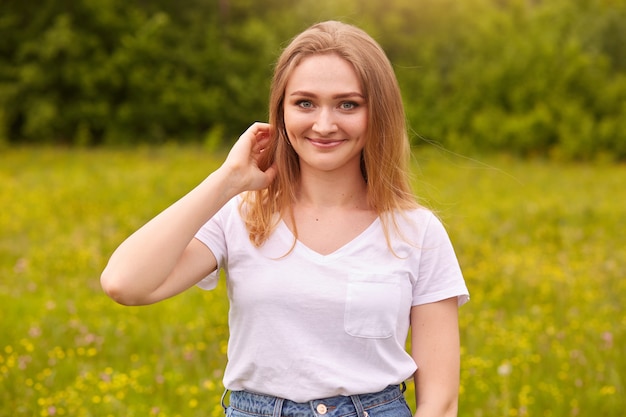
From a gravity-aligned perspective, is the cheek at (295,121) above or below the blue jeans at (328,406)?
above

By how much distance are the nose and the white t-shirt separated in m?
0.29

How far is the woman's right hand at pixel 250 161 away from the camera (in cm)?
234

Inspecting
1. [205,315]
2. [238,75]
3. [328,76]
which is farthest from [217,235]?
[238,75]

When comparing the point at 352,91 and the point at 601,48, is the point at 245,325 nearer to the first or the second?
the point at 352,91

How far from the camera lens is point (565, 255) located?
856 centimetres

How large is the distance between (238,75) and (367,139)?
2825cm

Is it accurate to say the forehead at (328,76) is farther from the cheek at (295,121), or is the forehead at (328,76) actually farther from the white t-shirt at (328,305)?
the white t-shirt at (328,305)

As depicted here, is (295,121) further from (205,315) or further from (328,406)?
(205,315)

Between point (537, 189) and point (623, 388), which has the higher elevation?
point (623, 388)

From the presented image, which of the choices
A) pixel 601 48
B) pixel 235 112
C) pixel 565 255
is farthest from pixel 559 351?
pixel 601 48

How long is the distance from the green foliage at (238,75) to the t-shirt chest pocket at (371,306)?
22289mm

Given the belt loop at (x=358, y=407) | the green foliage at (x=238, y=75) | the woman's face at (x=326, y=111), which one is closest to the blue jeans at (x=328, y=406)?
the belt loop at (x=358, y=407)

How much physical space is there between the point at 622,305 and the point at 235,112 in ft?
78.2

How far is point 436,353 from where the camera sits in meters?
2.29
